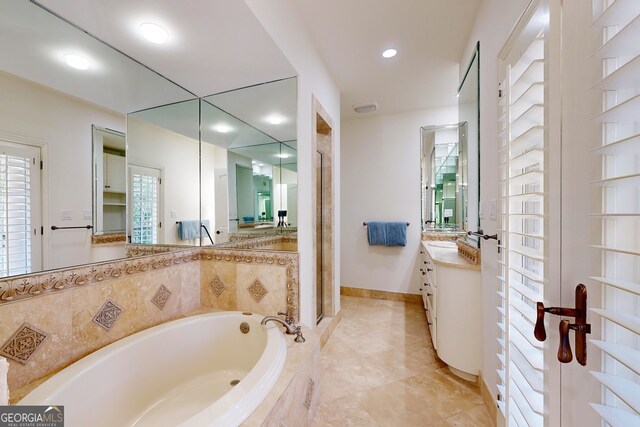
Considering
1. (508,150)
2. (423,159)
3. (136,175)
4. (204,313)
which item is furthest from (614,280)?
(423,159)

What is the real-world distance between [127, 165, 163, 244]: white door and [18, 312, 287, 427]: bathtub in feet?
2.11

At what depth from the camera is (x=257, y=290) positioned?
1.80 metres

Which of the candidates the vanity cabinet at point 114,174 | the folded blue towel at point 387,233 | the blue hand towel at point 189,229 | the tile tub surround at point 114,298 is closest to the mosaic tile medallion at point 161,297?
the tile tub surround at point 114,298

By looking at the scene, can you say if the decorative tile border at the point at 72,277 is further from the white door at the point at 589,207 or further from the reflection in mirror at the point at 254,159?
the white door at the point at 589,207

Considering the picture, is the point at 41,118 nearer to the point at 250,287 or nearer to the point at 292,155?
the point at 292,155

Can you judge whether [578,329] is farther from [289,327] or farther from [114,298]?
[114,298]

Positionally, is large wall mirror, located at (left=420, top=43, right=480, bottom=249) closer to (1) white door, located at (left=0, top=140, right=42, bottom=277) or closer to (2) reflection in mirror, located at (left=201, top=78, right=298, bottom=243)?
(2) reflection in mirror, located at (left=201, top=78, right=298, bottom=243)

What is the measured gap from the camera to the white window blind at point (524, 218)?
2.73ft

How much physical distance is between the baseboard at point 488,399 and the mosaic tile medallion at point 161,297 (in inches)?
83.5

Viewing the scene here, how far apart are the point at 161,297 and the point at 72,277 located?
1.76 ft

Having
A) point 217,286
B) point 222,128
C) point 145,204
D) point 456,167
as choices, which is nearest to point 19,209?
point 145,204

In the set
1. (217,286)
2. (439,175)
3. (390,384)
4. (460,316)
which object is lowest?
(390,384)

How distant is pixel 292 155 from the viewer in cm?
187

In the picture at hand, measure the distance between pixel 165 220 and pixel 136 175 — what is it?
0.39 metres
